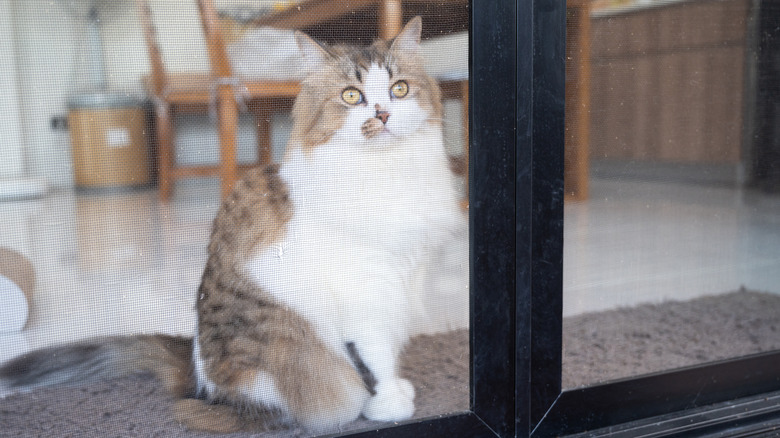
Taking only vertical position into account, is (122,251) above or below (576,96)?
below

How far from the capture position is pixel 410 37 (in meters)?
0.95

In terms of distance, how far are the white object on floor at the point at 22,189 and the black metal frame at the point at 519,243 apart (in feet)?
1.89

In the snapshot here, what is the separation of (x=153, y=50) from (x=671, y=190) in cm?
113

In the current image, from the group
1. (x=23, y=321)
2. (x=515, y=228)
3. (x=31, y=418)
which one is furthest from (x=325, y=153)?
(x=31, y=418)

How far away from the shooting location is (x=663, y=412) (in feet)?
3.67

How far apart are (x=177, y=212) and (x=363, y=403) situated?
0.42 metres

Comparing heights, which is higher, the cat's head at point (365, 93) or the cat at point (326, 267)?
the cat's head at point (365, 93)

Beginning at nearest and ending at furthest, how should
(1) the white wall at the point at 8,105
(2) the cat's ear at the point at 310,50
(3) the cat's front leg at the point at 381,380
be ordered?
(1) the white wall at the point at 8,105 → (2) the cat's ear at the point at 310,50 → (3) the cat's front leg at the point at 381,380

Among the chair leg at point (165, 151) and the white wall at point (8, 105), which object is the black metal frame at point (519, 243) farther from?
the white wall at point (8, 105)

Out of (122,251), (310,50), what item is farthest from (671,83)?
(122,251)

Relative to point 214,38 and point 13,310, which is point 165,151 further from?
point 13,310

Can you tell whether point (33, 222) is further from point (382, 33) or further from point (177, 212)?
point (382, 33)

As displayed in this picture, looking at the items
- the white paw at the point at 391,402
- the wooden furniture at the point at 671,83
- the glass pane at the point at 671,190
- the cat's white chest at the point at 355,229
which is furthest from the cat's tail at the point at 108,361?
the wooden furniture at the point at 671,83

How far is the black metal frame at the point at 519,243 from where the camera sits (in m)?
0.95
